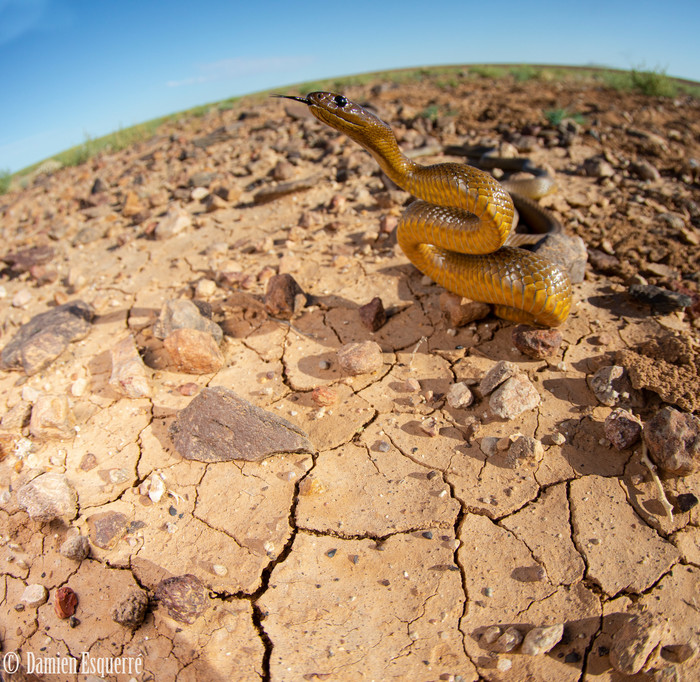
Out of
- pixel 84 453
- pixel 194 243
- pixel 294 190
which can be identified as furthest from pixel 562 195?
pixel 84 453

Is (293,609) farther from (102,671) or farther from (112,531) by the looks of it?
(112,531)

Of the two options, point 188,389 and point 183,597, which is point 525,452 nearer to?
point 183,597

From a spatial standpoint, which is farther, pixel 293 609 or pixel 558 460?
pixel 558 460

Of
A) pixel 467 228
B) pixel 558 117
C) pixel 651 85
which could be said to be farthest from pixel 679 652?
pixel 651 85

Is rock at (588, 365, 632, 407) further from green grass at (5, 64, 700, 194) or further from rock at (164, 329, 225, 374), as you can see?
green grass at (5, 64, 700, 194)

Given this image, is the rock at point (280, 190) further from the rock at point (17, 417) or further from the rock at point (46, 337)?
the rock at point (17, 417)

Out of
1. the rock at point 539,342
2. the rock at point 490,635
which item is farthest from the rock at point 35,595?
the rock at point 539,342
